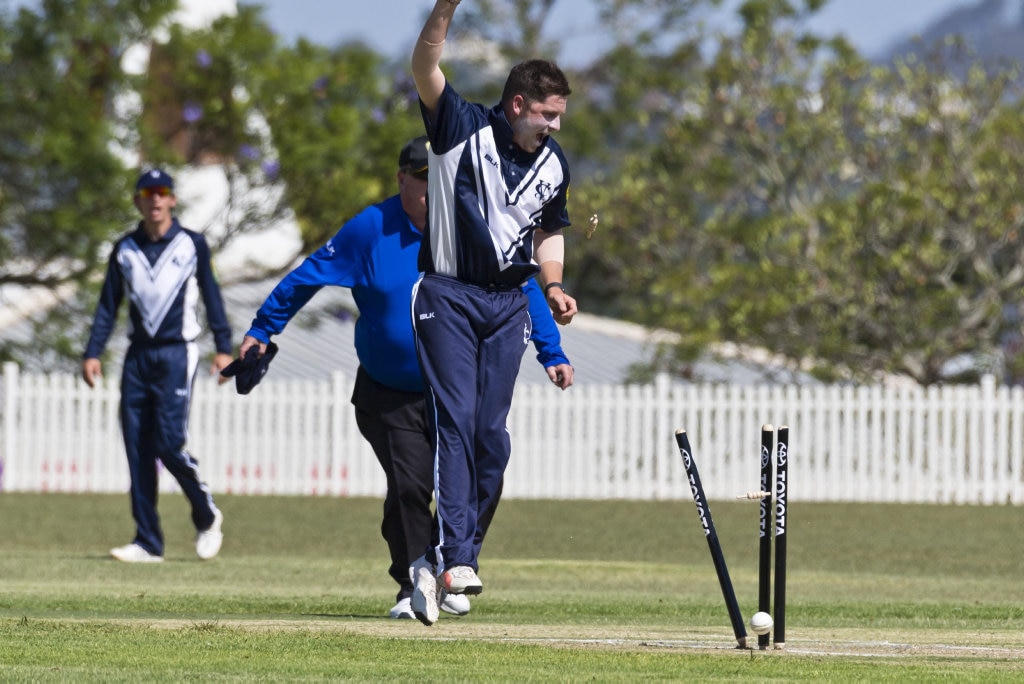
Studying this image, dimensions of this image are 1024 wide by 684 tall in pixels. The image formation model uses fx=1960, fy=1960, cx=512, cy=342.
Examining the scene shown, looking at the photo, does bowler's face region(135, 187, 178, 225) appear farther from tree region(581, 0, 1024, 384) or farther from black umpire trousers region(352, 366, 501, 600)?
tree region(581, 0, 1024, 384)

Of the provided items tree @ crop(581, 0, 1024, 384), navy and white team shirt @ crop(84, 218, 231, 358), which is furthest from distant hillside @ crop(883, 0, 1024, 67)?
navy and white team shirt @ crop(84, 218, 231, 358)

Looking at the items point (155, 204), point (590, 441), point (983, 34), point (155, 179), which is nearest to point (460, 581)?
point (155, 179)

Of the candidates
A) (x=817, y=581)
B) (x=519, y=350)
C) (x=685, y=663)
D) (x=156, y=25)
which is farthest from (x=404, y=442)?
(x=156, y=25)

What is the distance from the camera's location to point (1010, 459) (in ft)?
72.5

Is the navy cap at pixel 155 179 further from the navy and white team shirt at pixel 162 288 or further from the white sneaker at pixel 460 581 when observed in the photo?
the white sneaker at pixel 460 581

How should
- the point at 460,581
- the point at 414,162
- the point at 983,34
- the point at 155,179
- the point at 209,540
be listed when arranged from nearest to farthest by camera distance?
the point at 460,581 < the point at 414,162 < the point at 155,179 < the point at 209,540 < the point at 983,34

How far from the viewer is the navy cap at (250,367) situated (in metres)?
8.23

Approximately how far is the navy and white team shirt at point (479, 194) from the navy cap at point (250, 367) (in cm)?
141

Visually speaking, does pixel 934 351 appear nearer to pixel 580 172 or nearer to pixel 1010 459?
pixel 1010 459

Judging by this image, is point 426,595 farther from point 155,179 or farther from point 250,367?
point 155,179

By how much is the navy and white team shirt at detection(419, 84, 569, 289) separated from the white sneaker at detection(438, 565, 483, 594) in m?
1.03

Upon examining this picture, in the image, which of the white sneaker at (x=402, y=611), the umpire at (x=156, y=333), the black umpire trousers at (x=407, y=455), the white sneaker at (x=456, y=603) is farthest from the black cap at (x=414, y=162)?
the umpire at (x=156, y=333)

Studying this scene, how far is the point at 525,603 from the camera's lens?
962 centimetres

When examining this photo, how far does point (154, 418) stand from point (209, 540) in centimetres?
93
